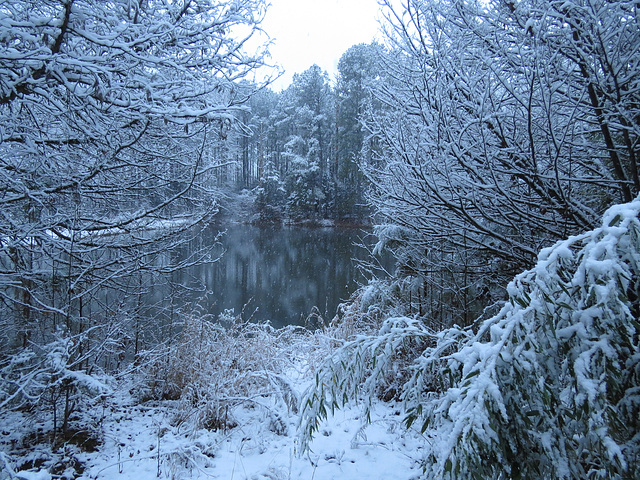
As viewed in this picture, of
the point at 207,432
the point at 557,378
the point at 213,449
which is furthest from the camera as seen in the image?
the point at 207,432

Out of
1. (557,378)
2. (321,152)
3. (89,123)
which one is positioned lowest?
(557,378)

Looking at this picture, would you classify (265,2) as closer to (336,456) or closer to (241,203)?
(336,456)

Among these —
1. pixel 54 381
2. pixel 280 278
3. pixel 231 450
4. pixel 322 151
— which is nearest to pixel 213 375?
pixel 231 450

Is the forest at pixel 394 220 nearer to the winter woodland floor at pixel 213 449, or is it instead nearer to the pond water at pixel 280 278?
the winter woodland floor at pixel 213 449

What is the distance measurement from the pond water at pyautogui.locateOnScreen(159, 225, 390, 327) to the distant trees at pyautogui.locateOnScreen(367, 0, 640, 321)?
7.53 feet

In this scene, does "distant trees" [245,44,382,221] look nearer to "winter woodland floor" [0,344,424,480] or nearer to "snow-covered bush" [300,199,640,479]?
"winter woodland floor" [0,344,424,480]

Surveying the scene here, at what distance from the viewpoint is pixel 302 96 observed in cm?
3566

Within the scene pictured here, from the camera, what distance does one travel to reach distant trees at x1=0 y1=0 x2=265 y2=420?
2.64 m

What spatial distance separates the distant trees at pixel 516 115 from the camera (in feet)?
8.85

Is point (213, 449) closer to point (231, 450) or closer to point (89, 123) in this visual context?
point (231, 450)

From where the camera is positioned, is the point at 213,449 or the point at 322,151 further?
the point at 322,151

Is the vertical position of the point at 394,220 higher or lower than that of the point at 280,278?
higher

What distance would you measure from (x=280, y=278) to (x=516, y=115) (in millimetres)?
12068

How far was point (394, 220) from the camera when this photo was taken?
12.4 feet
